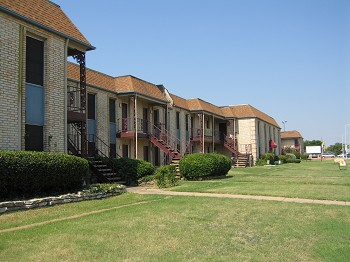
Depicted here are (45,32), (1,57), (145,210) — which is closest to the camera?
(145,210)

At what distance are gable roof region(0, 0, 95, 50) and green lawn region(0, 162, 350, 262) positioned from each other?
7.06 m

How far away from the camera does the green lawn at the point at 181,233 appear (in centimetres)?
607

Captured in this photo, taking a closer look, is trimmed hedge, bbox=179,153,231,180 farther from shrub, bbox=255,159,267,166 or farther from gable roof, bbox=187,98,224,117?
shrub, bbox=255,159,267,166

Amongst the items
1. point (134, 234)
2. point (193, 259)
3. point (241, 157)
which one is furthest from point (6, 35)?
point (241, 157)

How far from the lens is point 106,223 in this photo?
8.51m

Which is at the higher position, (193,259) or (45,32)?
(45,32)

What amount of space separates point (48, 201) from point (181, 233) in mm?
5591

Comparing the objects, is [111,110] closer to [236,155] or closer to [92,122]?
[92,122]

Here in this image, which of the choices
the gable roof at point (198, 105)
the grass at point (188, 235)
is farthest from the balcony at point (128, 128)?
the grass at point (188, 235)

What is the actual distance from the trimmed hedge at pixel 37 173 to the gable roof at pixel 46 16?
16.8 feet

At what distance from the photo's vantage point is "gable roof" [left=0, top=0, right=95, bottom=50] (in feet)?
42.9

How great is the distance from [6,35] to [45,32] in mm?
A: 1904

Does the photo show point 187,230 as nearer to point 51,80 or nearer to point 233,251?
point 233,251

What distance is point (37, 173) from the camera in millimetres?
11617
